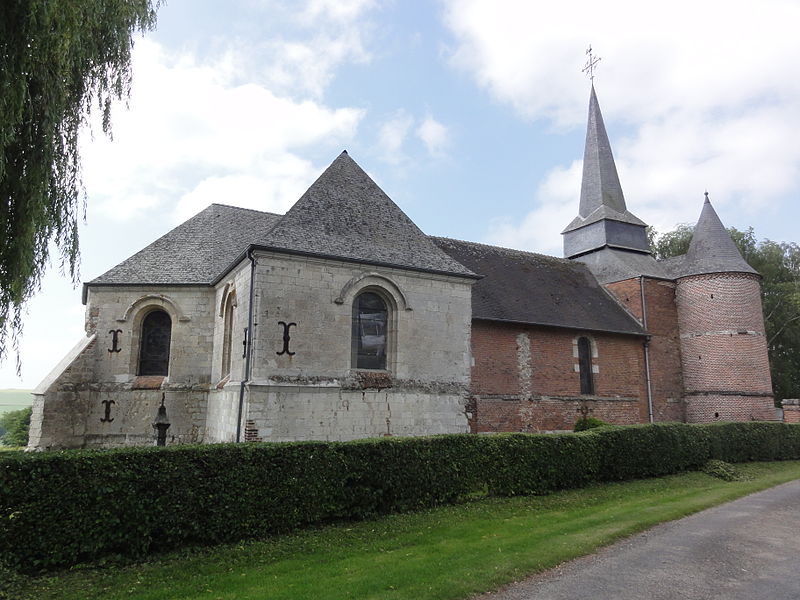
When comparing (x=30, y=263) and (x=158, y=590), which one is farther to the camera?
(x=30, y=263)

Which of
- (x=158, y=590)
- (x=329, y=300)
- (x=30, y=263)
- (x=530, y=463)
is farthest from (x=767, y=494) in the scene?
(x=30, y=263)

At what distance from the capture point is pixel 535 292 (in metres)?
19.4

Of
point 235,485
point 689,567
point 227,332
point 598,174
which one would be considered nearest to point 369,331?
point 227,332

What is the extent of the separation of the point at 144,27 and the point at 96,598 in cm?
773

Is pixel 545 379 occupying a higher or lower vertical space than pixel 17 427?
higher

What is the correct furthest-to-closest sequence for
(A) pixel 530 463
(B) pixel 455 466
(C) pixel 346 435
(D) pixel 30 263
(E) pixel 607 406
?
(E) pixel 607 406 → (C) pixel 346 435 → (A) pixel 530 463 → (B) pixel 455 466 → (D) pixel 30 263

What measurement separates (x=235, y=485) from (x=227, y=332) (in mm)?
6895

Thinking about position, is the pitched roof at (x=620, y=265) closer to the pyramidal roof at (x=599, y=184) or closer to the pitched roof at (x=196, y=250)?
the pyramidal roof at (x=599, y=184)

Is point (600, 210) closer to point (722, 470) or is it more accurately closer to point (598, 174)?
point (598, 174)

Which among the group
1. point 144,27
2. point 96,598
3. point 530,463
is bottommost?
point 96,598

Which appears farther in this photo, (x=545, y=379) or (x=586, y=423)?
(x=545, y=379)

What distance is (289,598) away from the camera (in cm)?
539

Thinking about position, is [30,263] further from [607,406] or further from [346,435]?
[607,406]

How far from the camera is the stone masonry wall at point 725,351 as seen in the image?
64.7 feet
